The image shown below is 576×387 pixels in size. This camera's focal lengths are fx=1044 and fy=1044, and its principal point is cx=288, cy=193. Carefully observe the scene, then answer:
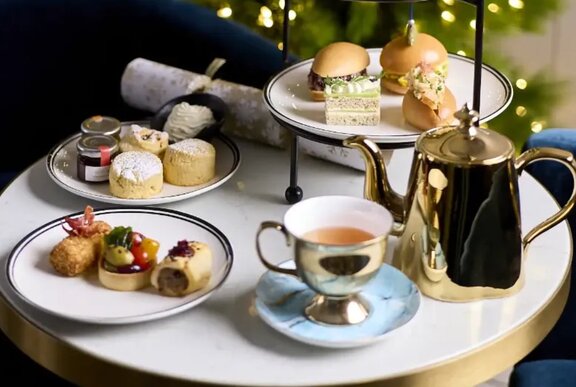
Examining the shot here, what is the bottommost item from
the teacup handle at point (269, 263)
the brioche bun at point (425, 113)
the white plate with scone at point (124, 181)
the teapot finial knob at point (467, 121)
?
the white plate with scone at point (124, 181)

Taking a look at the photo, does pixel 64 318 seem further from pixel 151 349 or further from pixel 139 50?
pixel 139 50

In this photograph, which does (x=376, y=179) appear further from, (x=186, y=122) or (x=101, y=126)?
(x=101, y=126)

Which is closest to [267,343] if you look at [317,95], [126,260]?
[126,260]

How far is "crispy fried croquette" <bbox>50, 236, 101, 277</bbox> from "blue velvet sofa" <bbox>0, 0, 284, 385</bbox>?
0.77 meters

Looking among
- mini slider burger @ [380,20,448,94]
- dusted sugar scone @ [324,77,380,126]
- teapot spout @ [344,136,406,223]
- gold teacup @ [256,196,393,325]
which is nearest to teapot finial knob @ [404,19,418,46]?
mini slider burger @ [380,20,448,94]

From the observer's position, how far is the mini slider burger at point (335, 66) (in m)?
1.51

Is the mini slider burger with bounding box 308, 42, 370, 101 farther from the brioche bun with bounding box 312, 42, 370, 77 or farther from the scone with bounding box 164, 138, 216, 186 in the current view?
the scone with bounding box 164, 138, 216, 186

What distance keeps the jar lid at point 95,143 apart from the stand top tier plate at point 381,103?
248 millimetres

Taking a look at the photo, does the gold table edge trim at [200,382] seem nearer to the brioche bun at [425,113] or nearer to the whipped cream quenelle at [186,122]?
the brioche bun at [425,113]

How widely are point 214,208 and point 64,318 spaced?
0.33m

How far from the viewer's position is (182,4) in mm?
2123

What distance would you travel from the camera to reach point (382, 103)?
1515 mm

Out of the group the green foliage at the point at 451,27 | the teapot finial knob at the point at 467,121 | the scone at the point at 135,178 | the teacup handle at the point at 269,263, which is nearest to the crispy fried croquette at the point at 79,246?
the scone at the point at 135,178

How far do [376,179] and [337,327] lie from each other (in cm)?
22
